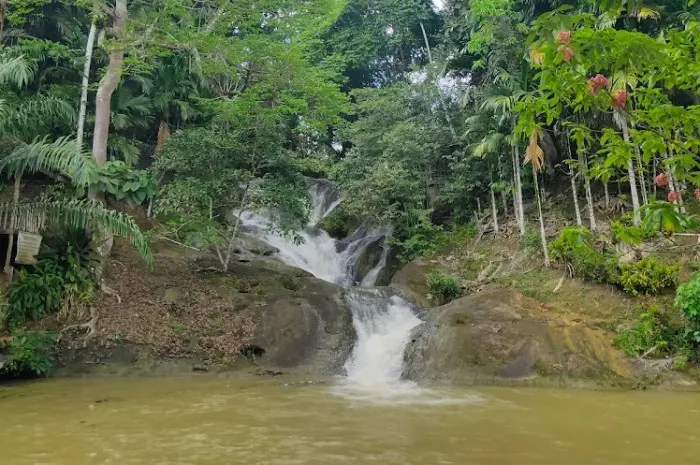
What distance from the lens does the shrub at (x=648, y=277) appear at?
13414 mm

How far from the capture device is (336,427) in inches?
286

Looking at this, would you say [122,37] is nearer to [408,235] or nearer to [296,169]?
[296,169]

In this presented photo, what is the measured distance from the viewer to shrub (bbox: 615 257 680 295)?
44.0ft

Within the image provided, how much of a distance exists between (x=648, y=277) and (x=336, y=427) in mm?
10064

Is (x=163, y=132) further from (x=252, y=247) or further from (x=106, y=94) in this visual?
(x=252, y=247)

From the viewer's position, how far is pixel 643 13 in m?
15.7

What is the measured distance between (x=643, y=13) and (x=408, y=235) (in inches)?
408

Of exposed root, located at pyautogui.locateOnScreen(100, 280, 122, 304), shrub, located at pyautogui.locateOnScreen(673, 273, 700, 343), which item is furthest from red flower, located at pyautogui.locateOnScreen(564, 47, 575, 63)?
exposed root, located at pyautogui.locateOnScreen(100, 280, 122, 304)

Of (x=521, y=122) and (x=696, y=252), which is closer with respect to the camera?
(x=521, y=122)

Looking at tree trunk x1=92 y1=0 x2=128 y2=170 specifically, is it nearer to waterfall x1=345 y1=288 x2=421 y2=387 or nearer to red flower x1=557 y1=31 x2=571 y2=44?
waterfall x1=345 y1=288 x2=421 y2=387

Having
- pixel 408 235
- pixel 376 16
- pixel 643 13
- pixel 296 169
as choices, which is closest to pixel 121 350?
pixel 296 169

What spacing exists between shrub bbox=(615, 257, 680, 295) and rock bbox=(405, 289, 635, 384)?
6.15 ft

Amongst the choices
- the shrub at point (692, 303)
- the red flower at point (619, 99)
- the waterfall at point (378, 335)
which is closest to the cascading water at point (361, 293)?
the waterfall at point (378, 335)

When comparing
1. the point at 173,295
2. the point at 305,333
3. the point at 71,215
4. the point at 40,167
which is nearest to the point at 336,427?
the point at 305,333
